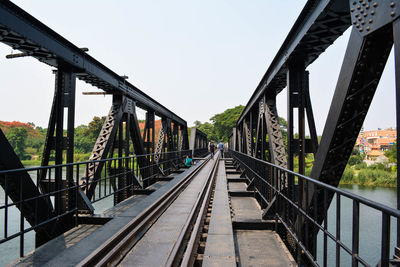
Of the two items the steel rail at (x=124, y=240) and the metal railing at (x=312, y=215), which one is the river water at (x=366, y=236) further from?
the steel rail at (x=124, y=240)

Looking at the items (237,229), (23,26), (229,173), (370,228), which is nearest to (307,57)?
(237,229)

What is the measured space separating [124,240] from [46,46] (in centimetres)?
370

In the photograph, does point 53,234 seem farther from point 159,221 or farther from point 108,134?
point 108,134

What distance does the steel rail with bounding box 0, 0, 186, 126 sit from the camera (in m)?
3.89

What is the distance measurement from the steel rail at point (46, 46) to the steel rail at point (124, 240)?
3521 millimetres

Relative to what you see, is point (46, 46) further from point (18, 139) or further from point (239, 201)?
point (18, 139)

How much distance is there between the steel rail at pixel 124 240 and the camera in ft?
10.5

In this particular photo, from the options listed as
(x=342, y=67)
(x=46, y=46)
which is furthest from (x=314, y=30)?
(x=46, y=46)

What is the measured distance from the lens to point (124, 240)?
12.6 ft

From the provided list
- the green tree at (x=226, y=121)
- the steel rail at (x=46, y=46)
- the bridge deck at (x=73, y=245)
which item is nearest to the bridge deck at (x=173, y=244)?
the bridge deck at (x=73, y=245)

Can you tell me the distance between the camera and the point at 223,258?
11.0 ft

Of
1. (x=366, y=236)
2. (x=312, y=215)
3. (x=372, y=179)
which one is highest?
(x=312, y=215)

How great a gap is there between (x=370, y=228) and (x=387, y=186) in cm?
1396

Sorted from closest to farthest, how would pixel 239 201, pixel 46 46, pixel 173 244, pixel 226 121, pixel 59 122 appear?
pixel 173 244
pixel 46 46
pixel 59 122
pixel 239 201
pixel 226 121
